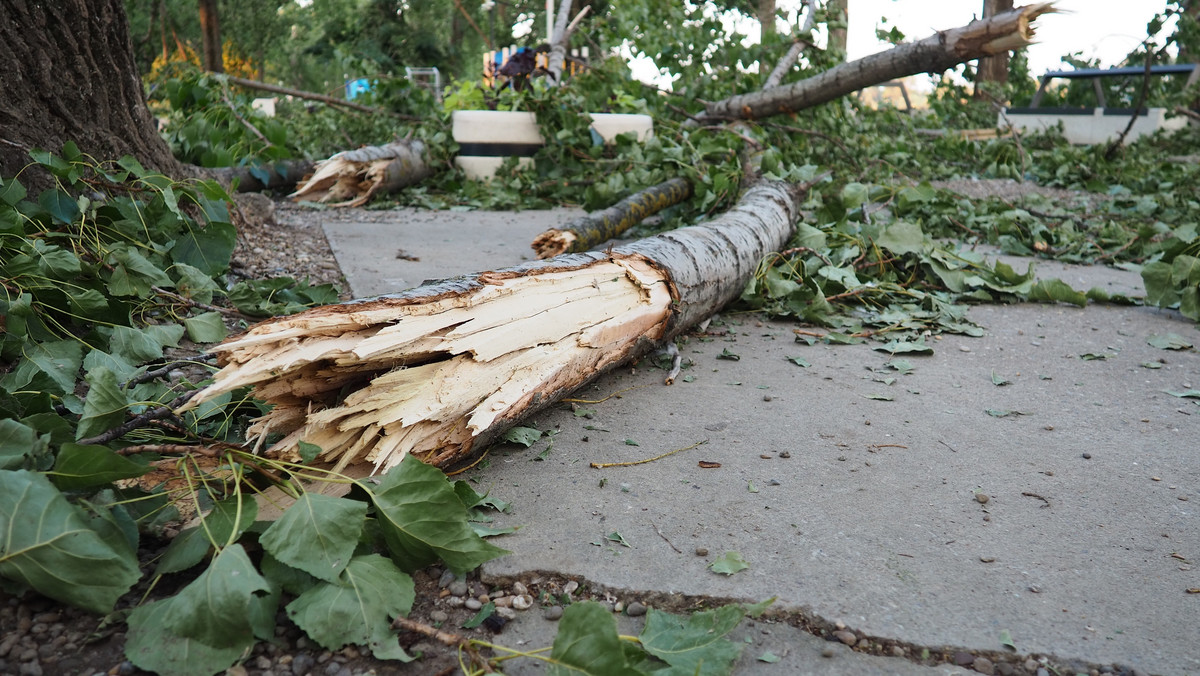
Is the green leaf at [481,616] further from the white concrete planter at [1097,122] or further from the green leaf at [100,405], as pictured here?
the white concrete planter at [1097,122]

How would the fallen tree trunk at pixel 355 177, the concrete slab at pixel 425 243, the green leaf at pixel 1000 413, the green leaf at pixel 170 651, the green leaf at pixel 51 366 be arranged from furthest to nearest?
the fallen tree trunk at pixel 355 177 → the concrete slab at pixel 425 243 → the green leaf at pixel 1000 413 → the green leaf at pixel 51 366 → the green leaf at pixel 170 651

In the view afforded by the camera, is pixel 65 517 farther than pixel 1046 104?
No

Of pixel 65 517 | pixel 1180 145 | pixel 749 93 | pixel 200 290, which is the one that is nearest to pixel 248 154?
pixel 200 290

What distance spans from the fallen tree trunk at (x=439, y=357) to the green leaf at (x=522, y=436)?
8 centimetres

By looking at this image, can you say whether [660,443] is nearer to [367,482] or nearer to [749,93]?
[367,482]

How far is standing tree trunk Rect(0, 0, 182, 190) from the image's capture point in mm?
2850

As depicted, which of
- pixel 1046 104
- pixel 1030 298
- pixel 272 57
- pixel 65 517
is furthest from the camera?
pixel 272 57

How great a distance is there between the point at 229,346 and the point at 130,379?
1.64 ft

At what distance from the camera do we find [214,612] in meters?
1.28

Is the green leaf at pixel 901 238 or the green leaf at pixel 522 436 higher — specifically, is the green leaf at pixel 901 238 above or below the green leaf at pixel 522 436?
above

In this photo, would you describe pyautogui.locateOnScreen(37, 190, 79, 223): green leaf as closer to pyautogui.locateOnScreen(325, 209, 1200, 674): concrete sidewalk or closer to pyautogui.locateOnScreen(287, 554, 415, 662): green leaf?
pyautogui.locateOnScreen(325, 209, 1200, 674): concrete sidewalk

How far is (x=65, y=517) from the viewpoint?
1.31m

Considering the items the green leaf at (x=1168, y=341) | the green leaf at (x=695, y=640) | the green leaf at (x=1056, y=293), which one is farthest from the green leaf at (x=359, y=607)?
the green leaf at (x=1056, y=293)

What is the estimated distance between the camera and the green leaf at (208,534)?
143 centimetres
